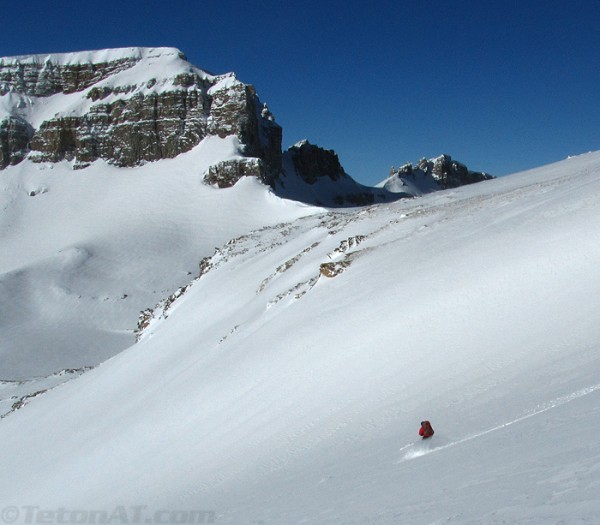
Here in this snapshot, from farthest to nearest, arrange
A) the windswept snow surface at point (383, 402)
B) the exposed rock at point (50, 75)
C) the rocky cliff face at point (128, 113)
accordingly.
A: the exposed rock at point (50, 75)
the rocky cliff face at point (128, 113)
the windswept snow surface at point (383, 402)

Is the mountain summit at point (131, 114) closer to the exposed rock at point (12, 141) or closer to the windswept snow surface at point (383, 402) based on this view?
the exposed rock at point (12, 141)

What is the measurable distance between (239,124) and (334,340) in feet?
245

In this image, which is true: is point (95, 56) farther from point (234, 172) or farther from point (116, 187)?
point (234, 172)

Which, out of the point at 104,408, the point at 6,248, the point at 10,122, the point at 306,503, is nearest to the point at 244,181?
the point at 6,248

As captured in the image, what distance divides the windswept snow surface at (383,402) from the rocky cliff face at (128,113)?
2667 inches

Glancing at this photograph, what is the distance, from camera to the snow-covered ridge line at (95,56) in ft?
324

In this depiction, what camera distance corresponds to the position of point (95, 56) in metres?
101

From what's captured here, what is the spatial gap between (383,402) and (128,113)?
90.5 metres

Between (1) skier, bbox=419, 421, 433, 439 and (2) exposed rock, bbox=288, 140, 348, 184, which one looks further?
(2) exposed rock, bbox=288, 140, 348, 184

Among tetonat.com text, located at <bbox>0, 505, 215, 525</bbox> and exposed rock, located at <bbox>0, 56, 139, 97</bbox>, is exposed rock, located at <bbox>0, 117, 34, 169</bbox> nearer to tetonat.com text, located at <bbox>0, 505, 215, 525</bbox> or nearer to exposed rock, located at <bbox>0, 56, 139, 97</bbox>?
exposed rock, located at <bbox>0, 56, 139, 97</bbox>

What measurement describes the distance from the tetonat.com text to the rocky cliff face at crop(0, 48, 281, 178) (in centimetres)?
7297

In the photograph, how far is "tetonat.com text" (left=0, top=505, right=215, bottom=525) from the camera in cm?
834

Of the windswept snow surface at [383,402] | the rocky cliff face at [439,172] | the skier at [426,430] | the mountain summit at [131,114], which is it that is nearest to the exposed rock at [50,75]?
the mountain summit at [131,114]

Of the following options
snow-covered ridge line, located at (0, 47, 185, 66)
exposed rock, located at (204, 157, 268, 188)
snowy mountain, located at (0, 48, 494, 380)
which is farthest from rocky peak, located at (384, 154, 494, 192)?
exposed rock, located at (204, 157, 268, 188)
